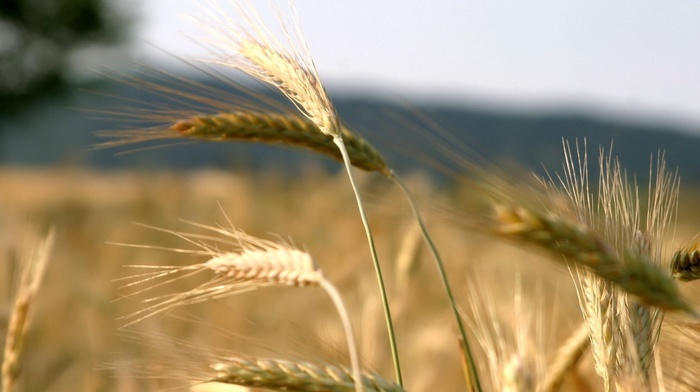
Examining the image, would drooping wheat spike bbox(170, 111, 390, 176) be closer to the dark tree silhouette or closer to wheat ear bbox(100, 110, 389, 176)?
wheat ear bbox(100, 110, 389, 176)

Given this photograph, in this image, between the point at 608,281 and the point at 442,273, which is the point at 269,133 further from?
the point at 608,281

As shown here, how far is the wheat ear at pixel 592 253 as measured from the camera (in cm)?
60

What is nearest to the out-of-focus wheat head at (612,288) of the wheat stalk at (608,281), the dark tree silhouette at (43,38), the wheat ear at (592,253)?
the wheat stalk at (608,281)

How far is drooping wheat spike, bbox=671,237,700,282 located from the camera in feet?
2.92

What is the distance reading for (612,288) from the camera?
883mm

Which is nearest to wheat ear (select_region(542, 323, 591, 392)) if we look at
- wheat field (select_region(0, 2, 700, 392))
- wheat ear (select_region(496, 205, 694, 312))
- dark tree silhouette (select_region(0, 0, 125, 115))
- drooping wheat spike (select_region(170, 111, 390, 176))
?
wheat field (select_region(0, 2, 700, 392))

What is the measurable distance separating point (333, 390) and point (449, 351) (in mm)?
1393

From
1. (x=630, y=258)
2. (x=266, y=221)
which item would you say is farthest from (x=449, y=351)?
(x=266, y=221)

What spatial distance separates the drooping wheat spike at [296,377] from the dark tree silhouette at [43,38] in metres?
29.1

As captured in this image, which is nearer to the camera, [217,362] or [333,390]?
[333,390]

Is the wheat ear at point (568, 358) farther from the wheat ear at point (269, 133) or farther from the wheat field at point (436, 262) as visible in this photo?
the wheat ear at point (269, 133)

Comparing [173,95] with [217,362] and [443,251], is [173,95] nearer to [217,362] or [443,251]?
[217,362]

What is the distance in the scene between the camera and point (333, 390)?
827 mm

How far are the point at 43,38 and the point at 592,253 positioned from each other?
102 ft
